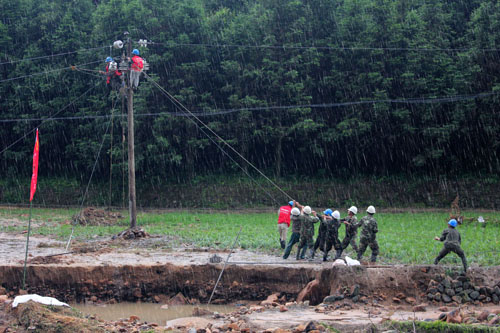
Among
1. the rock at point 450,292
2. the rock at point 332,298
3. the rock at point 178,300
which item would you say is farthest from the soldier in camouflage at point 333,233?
the rock at point 178,300

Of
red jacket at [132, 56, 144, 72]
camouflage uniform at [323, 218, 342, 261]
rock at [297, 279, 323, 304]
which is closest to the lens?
rock at [297, 279, 323, 304]

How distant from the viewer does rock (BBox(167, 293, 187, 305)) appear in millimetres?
14469

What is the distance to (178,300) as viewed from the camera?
573 inches

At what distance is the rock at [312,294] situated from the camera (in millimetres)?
13430

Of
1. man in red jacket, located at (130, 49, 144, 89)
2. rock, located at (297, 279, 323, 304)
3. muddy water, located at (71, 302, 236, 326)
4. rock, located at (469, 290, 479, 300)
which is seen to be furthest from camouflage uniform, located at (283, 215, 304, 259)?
man in red jacket, located at (130, 49, 144, 89)

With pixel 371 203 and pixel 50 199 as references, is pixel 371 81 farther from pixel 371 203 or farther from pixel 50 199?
pixel 50 199

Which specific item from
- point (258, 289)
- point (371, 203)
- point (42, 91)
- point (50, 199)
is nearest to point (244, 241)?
point (258, 289)

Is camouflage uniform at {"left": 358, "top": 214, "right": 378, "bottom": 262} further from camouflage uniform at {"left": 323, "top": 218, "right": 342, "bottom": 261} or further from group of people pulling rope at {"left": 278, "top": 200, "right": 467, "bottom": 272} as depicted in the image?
camouflage uniform at {"left": 323, "top": 218, "right": 342, "bottom": 261}

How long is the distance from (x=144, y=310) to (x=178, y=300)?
110 centimetres

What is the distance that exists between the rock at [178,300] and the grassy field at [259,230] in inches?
158

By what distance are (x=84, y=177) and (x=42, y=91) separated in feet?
26.4

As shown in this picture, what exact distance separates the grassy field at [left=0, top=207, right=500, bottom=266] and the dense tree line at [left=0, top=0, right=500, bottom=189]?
25.1ft

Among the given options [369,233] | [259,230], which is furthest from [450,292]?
[259,230]

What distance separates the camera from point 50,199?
3822cm
